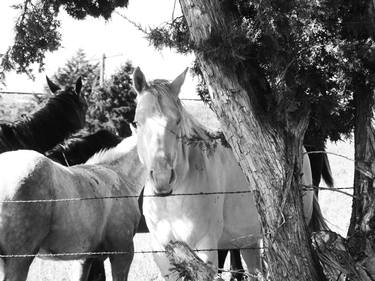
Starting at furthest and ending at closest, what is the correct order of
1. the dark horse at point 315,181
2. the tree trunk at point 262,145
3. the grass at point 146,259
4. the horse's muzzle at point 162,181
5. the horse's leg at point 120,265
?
1. the grass at point 146,259
2. the horse's leg at point 120,265
3. the dark horse at point 315,181
4. the horse's muzzle at point 162,181
5. the tree trunk at point 262,145

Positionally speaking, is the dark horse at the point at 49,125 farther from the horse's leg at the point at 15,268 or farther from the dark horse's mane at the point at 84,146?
the horse's leg at the point at 15,268

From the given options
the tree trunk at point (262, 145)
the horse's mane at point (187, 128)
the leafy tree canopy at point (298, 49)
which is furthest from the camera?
the horse's mane at point (187, 128)

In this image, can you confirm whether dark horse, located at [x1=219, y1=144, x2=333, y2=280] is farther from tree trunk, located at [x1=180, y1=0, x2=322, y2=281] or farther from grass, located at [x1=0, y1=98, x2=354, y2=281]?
tree trunk, located at [x1=180, y1=0, x2=322, y2=281]

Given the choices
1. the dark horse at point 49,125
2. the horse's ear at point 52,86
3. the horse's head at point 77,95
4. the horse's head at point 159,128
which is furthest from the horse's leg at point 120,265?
the horse's ear at point 52,86

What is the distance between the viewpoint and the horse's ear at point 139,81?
14.8ft

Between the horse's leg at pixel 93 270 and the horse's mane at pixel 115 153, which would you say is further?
the horse's mane at pixel 115 153

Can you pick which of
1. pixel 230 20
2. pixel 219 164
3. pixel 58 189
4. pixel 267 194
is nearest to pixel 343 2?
pixel 230 20

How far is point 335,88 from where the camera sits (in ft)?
12.5

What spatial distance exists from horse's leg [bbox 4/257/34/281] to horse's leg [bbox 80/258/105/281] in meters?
1.45

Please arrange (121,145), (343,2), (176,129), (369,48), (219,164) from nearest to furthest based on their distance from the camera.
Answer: (369,48) → (343,2) → (176,129) → (219,164) → (121,145)

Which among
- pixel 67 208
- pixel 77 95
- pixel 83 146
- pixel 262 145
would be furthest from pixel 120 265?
pixel 262 145

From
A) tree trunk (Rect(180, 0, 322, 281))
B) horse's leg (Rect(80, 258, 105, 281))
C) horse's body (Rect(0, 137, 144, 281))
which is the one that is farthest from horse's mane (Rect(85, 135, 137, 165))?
tree trunk (Rect(180, 0, 322, 281))

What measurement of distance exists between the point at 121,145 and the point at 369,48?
4321 millimetres

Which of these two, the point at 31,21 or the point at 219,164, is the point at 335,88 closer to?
the point at 219,164
